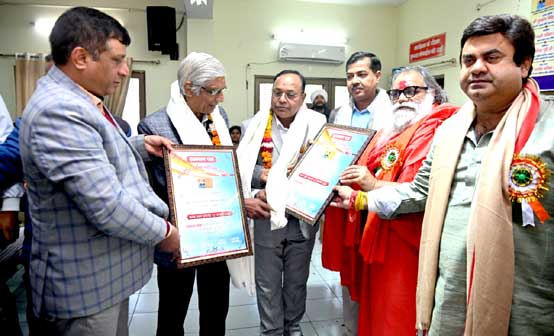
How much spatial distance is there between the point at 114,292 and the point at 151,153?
0.64 m

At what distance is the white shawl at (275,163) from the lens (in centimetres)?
187

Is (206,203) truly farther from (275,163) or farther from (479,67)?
(479,67)

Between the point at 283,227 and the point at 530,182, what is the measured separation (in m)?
1.24

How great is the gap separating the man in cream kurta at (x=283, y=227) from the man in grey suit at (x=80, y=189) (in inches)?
35.9

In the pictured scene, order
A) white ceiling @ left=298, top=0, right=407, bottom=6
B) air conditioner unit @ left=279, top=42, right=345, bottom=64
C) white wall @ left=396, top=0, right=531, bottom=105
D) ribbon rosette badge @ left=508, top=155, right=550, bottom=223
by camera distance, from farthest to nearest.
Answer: white ceiling @ left=298, top=0, right=407, bottom=6
air conditioner unit @ left=279, top=42, right=345, bottom=64
white wall @ left=396, top=0, right=531, bottom=105
ribbon rosette badge @ left=508, top=155, right=550, bottom=223

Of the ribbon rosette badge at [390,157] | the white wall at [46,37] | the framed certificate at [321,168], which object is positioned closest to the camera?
the ribbon rosette badge at [390,157]

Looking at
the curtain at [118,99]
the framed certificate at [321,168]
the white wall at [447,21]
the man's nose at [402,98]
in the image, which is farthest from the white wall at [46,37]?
the man's nose at [402,98]

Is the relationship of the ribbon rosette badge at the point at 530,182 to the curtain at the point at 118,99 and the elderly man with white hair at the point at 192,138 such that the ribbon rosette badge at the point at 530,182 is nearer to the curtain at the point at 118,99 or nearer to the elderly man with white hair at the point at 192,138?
the elderly man with white hair at the point at 192,138

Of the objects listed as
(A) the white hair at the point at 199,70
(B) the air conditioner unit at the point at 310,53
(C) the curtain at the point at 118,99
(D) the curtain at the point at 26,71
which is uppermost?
(B) the air conditioner unit at the point at 310,53

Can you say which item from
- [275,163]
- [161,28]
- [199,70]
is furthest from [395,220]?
[161,28]

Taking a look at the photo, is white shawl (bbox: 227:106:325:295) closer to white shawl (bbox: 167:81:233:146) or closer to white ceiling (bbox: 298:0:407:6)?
white shawl (bbox: 167:81:233:146)

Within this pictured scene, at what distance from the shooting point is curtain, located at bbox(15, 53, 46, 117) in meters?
5.95

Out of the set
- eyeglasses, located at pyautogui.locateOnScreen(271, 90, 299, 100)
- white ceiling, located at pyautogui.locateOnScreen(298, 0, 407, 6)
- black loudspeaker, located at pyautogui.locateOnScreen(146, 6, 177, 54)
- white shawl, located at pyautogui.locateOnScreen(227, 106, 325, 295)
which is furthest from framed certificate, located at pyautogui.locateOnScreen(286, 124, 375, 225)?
white ceiling, located at pyautogui.locateOnScreen(298, 0, 407, 6)

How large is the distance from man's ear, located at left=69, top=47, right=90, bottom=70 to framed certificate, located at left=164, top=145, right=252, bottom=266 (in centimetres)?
52
